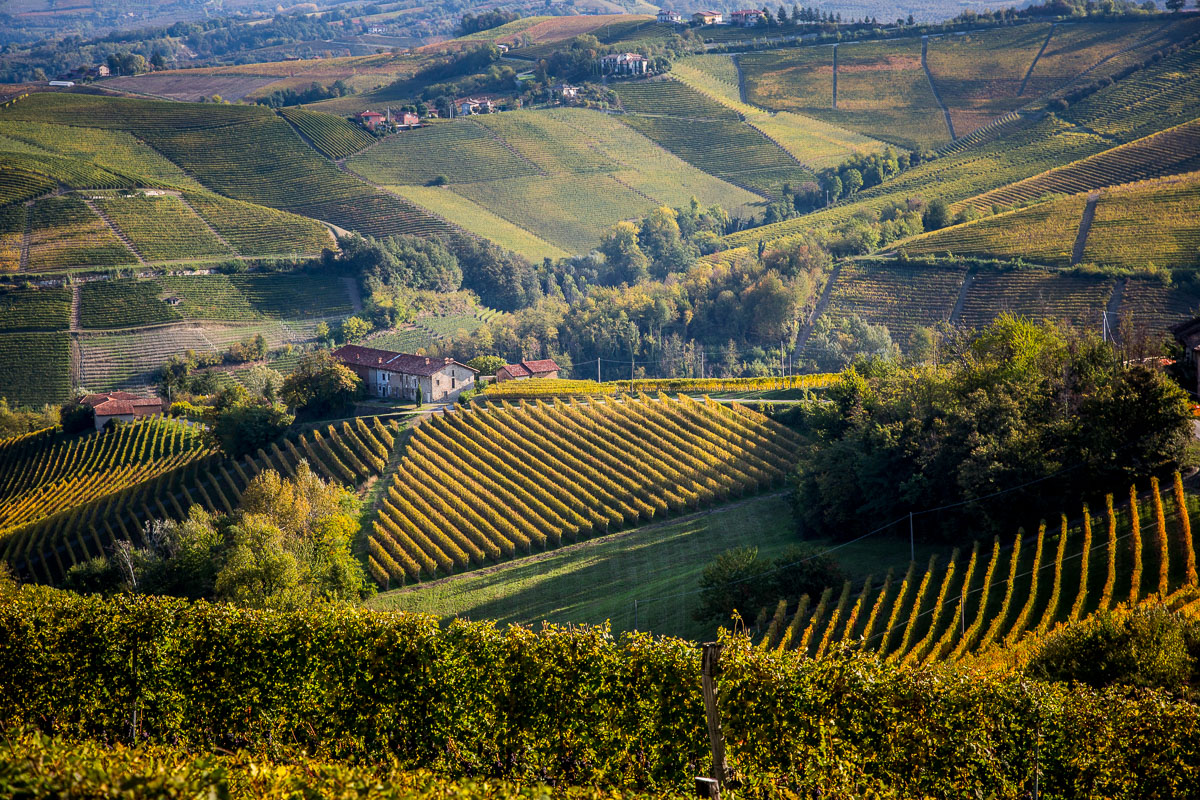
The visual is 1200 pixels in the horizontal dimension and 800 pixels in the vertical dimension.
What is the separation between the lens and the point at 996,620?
2656 centimetres

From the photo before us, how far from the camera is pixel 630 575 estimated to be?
130 feet

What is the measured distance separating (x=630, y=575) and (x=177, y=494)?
29544 millimetres

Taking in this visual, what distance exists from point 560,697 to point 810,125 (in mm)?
139848

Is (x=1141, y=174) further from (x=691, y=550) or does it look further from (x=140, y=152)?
Answer: (x=140, y=152)

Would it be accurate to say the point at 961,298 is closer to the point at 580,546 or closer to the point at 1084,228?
the point at 1084,228

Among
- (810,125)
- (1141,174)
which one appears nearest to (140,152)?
(810,125)

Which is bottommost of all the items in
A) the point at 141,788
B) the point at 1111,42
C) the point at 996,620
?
the point at 996,620

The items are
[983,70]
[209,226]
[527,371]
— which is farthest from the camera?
[983,70]

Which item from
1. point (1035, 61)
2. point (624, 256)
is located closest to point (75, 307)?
point (624, 256)

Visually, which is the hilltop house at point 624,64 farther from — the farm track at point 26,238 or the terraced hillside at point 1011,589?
the terraced hillside at point 1011,589

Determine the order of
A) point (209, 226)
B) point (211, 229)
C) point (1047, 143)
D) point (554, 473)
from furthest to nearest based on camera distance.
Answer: point (1047, 143)
point (209, 226)
point (211, 229)
point (554, 473)

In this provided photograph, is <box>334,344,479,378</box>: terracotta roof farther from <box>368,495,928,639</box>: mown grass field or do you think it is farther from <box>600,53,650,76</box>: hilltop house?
<box>600,53,650,76</box>: hilltop house

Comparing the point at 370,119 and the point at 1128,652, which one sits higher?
the point at 370,119

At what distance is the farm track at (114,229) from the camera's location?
4093 inches
